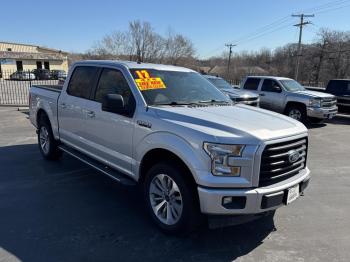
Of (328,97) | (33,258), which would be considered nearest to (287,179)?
(33,258)

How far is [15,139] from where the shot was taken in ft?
29.0

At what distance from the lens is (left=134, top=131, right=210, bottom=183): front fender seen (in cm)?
A: 320

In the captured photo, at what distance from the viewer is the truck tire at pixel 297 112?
1236 cm

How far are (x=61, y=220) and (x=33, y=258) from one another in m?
0.84

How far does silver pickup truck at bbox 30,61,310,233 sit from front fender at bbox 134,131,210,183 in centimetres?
1

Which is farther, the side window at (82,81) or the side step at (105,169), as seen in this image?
the side window at (82,81)

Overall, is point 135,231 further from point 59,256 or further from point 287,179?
point 287,179

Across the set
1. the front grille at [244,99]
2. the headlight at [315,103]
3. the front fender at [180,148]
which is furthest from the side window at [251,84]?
the front fender at [180,148]

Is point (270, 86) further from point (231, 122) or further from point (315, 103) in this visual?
point (231, 122)

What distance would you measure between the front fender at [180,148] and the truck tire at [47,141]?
10.5 ft

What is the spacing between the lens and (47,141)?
21.7 feet

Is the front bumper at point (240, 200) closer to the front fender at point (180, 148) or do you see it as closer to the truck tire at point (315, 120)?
the front fender at point (180, 148)

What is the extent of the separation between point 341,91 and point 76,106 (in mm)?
13209

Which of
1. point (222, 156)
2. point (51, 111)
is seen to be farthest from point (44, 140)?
point (222, 156)
